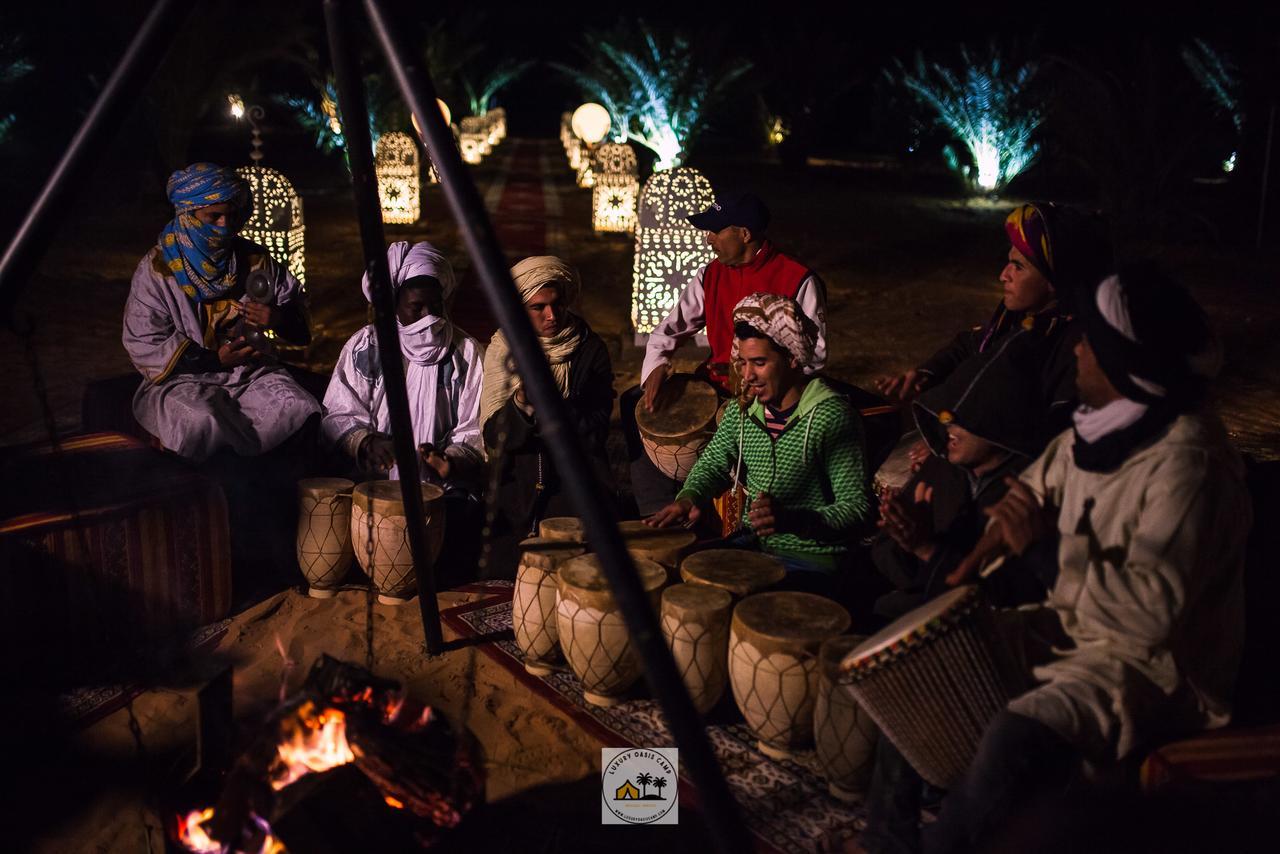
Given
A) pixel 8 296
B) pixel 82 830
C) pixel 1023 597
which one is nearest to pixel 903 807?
pixel 1023 597

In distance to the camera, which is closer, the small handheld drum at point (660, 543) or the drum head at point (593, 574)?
the drum head at point (593, 574)

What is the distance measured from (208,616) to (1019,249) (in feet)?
11.7

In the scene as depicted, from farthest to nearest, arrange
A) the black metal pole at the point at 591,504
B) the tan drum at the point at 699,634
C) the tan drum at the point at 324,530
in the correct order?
the tan drum at the point at 324,530 < the tan drum at the point at 699,634 < the black metal pole at the point at 591,504

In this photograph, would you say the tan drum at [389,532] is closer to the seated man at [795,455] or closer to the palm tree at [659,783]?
the seated man at [795,455]

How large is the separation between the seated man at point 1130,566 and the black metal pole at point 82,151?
2.34 meters

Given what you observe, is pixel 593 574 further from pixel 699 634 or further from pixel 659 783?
pixel 659 783

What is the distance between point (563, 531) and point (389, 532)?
847 millimetres

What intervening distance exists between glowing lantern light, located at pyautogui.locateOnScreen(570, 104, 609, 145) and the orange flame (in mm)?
19296

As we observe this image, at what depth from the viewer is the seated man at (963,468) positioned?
3133mm

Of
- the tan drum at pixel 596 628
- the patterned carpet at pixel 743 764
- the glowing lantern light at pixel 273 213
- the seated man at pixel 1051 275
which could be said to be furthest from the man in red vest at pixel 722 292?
the glowing lantern light at pixel 273 213

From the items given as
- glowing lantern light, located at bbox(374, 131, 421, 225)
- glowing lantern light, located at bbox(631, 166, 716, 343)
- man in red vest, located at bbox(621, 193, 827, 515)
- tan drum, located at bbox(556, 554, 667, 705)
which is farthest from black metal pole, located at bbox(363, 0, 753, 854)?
glowing lantern light, located at bbox(374, 131, 421, 225)

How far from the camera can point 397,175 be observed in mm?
16141

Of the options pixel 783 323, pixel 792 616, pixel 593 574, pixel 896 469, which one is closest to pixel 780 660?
pixel 792 616

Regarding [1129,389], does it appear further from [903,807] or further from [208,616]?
[208,616]
